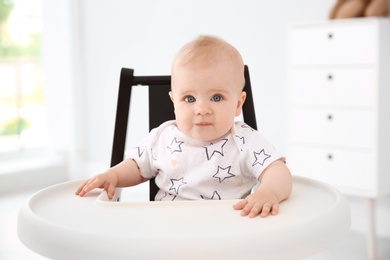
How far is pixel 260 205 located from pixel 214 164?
0.79 feet

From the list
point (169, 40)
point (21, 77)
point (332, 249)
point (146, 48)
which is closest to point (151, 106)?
point (332, 249)

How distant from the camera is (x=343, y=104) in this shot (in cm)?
237

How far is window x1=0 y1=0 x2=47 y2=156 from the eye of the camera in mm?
4051

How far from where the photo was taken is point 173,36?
135 inches

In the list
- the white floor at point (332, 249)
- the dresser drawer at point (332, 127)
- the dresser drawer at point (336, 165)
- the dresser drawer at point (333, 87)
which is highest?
the dresser drawer at point (333, 87)

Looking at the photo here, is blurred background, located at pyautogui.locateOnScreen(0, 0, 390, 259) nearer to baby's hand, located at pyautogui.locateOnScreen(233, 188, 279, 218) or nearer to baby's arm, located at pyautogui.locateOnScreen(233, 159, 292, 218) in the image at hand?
baby's arm, located at pyautogui.locateOnScreen(233, 159, 292, 218)

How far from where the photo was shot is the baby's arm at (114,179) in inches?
45.2

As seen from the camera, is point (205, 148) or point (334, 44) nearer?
point (205, 148)

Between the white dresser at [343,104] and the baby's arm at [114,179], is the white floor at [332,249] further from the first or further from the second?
the baby's arm at [114,179]

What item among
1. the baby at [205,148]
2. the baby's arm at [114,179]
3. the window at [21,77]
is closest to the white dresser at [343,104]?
the baby at [205,148]

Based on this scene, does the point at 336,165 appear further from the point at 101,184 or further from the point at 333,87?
the point at 101,184

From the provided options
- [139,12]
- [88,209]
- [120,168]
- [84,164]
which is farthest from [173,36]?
[88,209]

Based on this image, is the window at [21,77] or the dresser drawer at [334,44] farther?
the window at [21,77]

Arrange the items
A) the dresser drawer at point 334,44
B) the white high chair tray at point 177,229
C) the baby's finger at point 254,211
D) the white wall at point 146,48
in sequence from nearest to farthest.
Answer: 1. the white high chair tray at point 177,229
2. the baby's finger at point 254,211
3. the dresser drawer at point 334,44
4. the white wall at point 146,48
